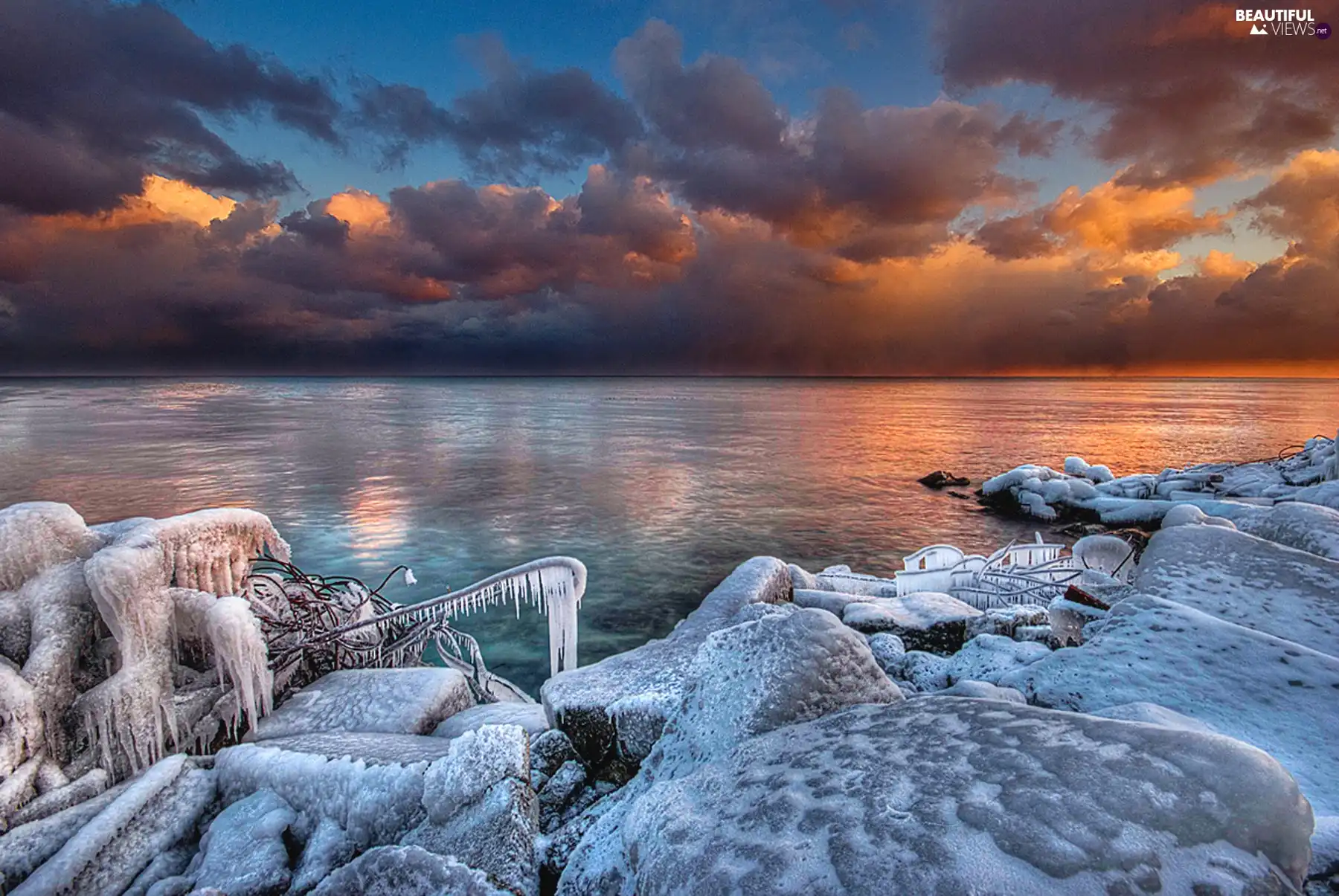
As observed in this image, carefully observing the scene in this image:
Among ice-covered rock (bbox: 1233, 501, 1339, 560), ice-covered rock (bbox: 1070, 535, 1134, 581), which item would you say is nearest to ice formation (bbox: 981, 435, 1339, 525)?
ice-covered rock (bbox: 1070, 535, 1134, 581)

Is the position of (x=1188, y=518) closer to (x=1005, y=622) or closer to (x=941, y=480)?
(x=1005, y=622)

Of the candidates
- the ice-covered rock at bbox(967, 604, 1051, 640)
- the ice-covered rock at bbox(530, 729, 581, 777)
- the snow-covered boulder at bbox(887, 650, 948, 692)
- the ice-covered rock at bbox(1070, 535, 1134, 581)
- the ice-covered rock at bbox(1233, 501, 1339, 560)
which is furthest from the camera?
the ice-covered rock at bbox(1070, 535, 1134, 581)

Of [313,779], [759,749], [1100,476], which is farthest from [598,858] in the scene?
[1100,476]

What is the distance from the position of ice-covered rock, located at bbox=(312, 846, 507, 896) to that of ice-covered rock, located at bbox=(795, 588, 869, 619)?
4.82 meters

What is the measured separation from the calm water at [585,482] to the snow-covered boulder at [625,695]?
3.90 meters

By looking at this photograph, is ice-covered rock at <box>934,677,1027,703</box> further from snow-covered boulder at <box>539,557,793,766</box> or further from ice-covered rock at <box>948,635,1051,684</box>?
snow-covered boulder at <box>539,557,793,766</box>

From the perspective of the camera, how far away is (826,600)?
6.97m

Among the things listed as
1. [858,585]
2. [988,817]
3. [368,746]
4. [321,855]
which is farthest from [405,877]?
[858,585]

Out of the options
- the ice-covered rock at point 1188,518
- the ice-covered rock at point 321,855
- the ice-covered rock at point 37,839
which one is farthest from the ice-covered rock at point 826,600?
the ice-covered rock at point 37,839

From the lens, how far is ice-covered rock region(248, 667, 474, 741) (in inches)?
164

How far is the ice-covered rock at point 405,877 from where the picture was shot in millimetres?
2518

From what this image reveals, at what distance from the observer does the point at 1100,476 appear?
72.6 feet

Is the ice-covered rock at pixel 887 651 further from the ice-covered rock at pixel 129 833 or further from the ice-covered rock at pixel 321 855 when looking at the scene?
the ice-covered rock at pixel 129 833

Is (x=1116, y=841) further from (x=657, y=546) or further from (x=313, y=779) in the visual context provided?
(x=657, y=546)
